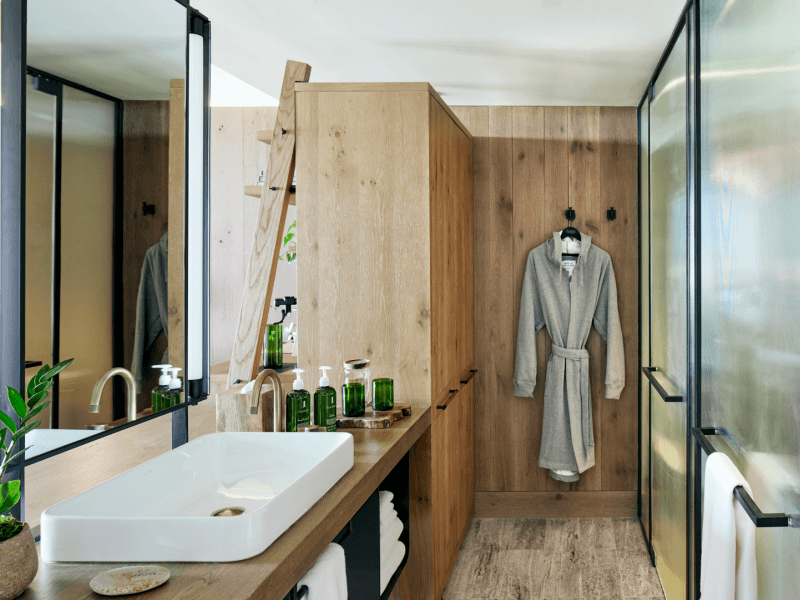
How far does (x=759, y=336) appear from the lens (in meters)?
1.33

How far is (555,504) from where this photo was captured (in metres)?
3.39

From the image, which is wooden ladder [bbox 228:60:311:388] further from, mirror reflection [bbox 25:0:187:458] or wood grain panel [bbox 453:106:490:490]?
wood grain panel [bbox 453:106:490:490]

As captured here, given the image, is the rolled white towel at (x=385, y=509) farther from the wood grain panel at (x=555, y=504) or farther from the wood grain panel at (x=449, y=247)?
the wood grain panel at (x=555, y=504)

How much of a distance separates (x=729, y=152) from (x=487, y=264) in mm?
1907

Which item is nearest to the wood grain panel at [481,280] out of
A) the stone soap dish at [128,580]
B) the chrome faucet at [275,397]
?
the chrome faucet at [275,397]

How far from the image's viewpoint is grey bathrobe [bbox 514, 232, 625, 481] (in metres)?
3.23

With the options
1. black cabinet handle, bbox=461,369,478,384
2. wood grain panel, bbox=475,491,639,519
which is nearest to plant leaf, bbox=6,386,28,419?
black cabinet handle, bbox=461,369,478,384

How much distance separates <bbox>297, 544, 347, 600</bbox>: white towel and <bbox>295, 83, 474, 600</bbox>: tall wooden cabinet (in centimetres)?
98

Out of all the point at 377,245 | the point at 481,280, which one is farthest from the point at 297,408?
the point at 481,280

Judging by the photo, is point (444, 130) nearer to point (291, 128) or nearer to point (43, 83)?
point (291, 128)

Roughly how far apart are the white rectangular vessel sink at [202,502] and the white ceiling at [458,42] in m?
1.43

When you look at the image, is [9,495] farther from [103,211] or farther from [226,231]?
[226,231]

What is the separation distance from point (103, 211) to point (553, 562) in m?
2.42

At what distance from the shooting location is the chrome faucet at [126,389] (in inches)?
55.2
